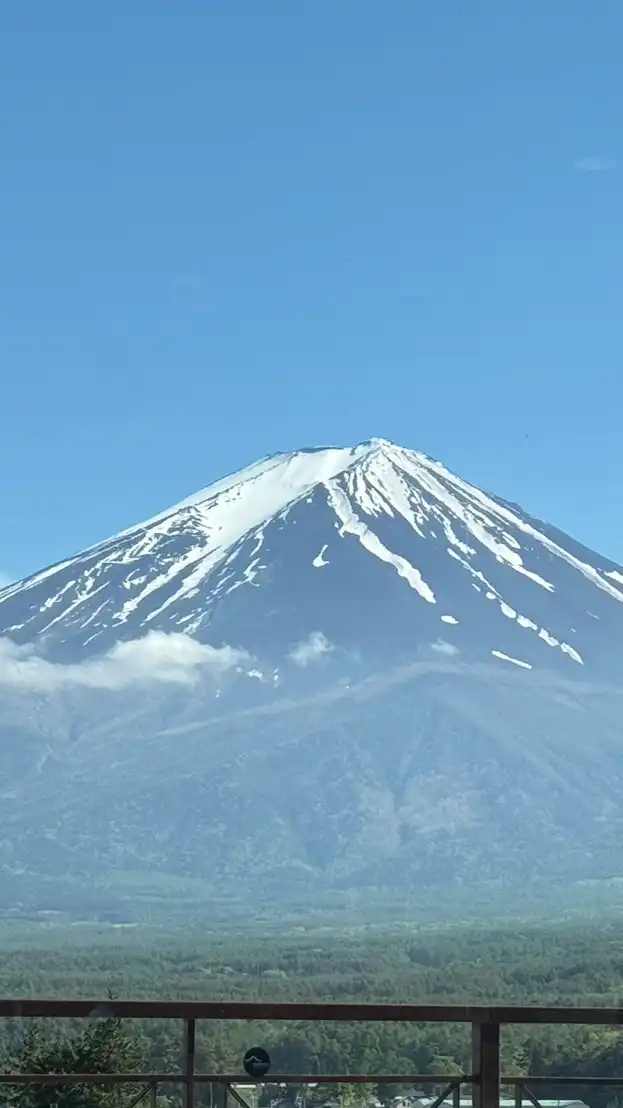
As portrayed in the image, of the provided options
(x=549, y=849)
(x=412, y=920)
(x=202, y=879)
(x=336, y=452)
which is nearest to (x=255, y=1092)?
(x=412, y=920)

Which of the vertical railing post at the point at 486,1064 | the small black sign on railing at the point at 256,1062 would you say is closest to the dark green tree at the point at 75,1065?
the small black sign on railing at the point at 256,1062

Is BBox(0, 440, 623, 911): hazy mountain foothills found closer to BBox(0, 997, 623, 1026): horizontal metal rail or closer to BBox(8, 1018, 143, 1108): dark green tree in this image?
BBox(8, 1018, 143, 1108): dark green tree

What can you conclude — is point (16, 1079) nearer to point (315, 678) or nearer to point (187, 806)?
point (187, 806)

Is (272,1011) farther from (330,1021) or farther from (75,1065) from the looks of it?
(75,1065)

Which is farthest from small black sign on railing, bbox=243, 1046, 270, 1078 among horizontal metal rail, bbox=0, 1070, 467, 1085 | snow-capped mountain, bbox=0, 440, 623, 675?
snow-capped mountain, bbox=0, 440, 623, 675

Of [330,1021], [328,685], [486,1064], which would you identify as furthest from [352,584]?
[330,1021]

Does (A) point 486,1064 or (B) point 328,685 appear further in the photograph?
(B) point 328,685
